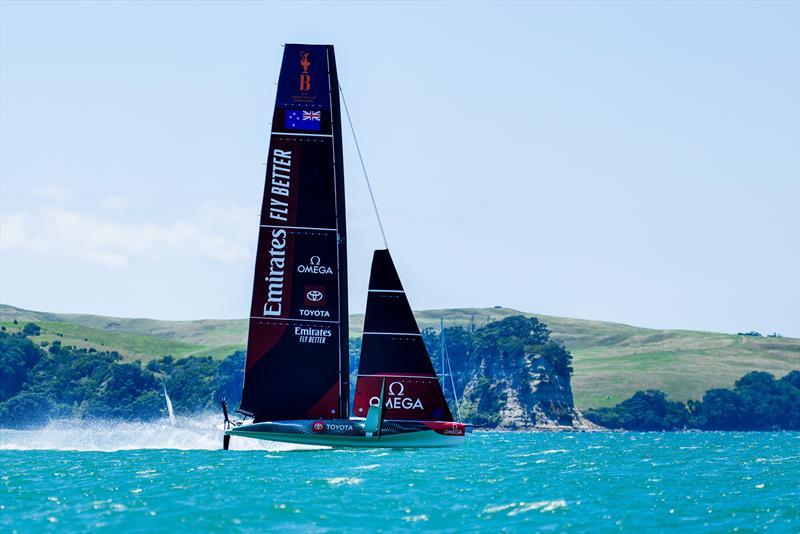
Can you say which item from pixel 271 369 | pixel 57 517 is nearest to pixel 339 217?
pixel 271 369

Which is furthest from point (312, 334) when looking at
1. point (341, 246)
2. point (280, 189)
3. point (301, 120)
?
point (301, 120)

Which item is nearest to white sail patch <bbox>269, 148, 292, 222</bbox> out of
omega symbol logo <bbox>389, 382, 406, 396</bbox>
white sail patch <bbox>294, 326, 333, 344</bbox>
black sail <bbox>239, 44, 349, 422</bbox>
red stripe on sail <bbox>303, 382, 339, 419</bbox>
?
black sail <bbox>239, 44, 349, 422</bbox>

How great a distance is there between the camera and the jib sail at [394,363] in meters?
63.6

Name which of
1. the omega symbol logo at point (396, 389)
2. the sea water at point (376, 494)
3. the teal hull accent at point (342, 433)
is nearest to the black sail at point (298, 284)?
the teal hull accent at point (342, 433)

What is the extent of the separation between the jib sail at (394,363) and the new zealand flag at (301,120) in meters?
8.40

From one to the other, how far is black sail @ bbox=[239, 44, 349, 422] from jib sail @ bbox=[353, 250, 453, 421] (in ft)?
8.69

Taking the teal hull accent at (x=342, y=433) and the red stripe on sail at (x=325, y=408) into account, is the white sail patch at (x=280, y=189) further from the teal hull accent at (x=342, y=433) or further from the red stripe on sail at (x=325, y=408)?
the teal hull accent at (x=342, y=433)

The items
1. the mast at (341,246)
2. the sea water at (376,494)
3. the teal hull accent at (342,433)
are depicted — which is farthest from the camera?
the mast at (341,246)

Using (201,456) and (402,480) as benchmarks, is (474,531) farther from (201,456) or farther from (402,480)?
(201,456)

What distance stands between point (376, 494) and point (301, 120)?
87.4ft

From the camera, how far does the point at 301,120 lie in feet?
202

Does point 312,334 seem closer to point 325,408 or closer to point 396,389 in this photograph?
point 325,408

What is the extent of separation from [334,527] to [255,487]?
10190 mm

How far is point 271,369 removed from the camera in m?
61.0
